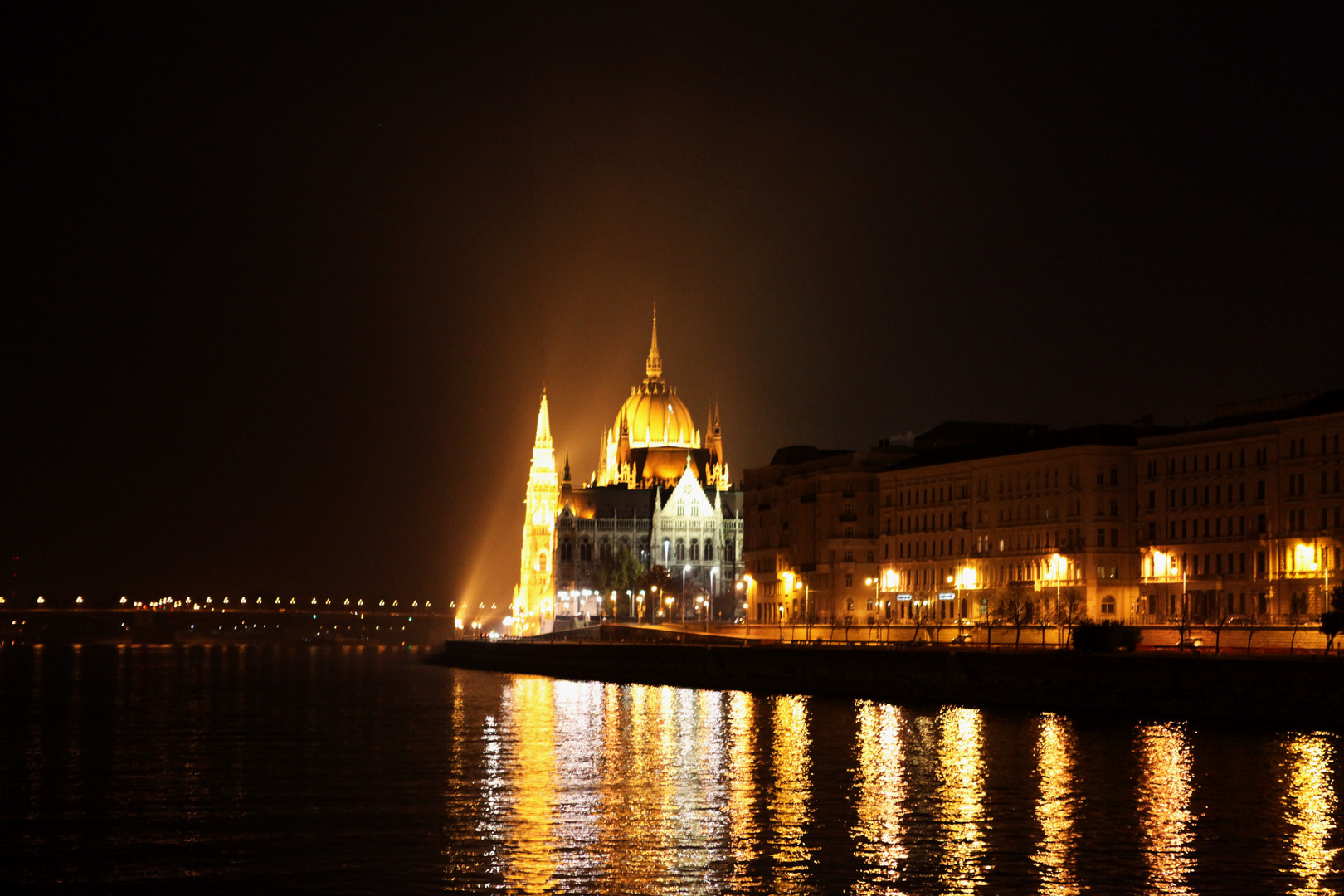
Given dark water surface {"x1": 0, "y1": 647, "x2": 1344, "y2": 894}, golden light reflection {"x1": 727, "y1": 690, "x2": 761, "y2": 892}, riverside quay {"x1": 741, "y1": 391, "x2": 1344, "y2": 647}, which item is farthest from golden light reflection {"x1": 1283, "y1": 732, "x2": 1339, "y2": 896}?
riverside quay {"x1": 741, "y1": 391, "x2": 1344, "y2": 647}

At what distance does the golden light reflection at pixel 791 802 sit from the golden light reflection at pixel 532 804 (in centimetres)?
455

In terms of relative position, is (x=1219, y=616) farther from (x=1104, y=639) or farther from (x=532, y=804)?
(x=532, y=804)

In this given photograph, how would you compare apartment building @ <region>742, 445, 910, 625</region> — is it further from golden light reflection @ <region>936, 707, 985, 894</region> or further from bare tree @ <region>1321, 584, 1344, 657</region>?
golden light reflection @ <region>936, 707, 985, 894</region>

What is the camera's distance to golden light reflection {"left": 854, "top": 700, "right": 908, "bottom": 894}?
39.1 meters

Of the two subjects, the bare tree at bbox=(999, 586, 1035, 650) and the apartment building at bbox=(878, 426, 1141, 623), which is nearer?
the bare tree at bbox=(999, 586, 1035, 650)

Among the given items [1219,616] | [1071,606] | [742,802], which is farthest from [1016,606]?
[742,802]

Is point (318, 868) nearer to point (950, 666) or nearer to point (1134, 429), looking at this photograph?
point (950, 666)

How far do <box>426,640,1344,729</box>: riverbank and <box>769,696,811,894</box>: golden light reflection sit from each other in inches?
372

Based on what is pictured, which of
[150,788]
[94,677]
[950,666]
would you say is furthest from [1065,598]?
[150,788]

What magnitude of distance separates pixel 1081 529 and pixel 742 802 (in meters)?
73.0

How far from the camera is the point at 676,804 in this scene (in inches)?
1965

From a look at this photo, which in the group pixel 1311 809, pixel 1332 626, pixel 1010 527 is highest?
pixel 1010 527

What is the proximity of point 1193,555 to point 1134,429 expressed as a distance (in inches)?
626

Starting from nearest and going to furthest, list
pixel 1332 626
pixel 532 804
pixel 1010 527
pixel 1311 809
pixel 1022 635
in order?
1. pixel 1311 809
2. pixel 532 804
3. pixel 1332 626
4. pixel 1022 635
5. pixel 1010 527
